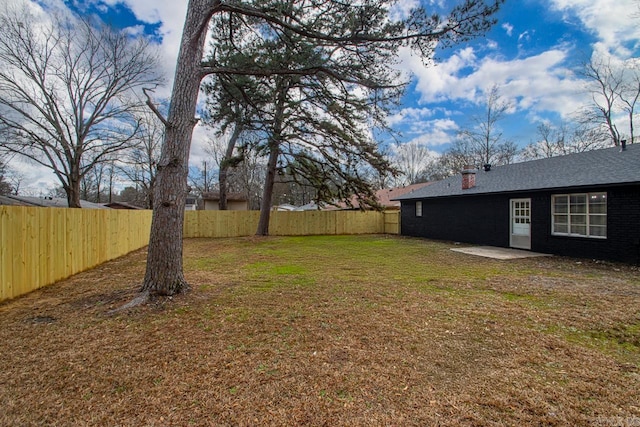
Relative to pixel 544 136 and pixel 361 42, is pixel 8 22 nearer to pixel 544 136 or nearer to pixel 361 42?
pixel 361 42

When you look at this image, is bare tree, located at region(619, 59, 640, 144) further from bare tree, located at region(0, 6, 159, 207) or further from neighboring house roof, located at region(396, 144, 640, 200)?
→ bare tree, located at region(0, 6, 159, 207)

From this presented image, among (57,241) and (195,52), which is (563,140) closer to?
(195,52)

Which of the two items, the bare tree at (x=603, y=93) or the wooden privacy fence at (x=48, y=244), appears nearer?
the wooden privacy fence at (x=48, y=244)

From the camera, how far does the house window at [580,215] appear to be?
8.08 meters

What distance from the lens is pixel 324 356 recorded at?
2635mm

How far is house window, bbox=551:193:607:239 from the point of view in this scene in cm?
808

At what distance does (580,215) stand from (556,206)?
689 mm

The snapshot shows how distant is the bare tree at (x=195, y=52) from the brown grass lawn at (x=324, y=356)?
61 cm

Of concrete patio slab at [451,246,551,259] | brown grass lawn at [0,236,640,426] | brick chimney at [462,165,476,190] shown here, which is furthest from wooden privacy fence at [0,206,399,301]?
brick chimney at [462,165,476,190]

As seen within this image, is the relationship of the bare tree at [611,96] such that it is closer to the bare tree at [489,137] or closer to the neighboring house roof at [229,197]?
the bare tree at [489,137]

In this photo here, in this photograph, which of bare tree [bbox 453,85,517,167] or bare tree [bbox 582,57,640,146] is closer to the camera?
bare tree [bbox 582,57,640,146]

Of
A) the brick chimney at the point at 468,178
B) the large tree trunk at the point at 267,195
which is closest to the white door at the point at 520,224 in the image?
the brick chimney at the point at 468,178

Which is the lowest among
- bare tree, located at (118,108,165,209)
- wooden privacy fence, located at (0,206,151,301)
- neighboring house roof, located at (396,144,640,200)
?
wooden privacy fence, located at (0,206,151,301)

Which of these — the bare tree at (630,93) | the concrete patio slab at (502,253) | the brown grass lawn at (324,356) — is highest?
the bare tree at (630,93)
